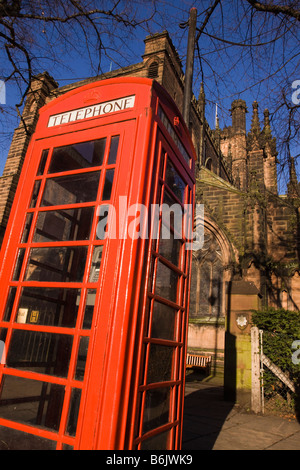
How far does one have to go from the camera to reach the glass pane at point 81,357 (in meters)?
1.68

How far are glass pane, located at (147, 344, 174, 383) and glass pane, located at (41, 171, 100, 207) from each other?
116cm

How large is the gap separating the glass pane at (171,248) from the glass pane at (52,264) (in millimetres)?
655

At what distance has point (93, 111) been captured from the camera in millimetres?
2342

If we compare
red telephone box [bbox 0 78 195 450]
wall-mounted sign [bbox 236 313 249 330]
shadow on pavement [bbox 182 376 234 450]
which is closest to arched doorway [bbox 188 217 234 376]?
shadow on pavement [bbox 182 376 234 450]

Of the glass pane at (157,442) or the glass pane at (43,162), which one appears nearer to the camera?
the glass pane at (157,442)

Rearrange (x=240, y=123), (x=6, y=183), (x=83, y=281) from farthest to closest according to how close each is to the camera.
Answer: (x=240, y=123) → (x=6, y=183) → (x=83, y=281)

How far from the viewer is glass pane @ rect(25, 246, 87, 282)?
2107mm

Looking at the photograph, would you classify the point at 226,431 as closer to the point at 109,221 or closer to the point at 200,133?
the point at 109,221

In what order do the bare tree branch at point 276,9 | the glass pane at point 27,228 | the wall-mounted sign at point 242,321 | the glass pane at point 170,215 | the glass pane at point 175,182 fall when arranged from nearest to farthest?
the glass pane at point 27,228
the glass pane at point 170,215
the glass pane at point 175,182
the bare tree branch at point 276,9
the wall-mounted sign at point 242,321

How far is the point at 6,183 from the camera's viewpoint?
10.3 metres

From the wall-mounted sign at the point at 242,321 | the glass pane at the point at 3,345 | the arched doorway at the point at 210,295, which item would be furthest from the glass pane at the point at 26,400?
the arched doorway at the point at 210,295

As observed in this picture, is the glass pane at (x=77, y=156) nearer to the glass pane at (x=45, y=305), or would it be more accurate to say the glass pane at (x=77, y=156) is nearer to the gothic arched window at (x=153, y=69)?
the glass pane at (x=45, y=305)
